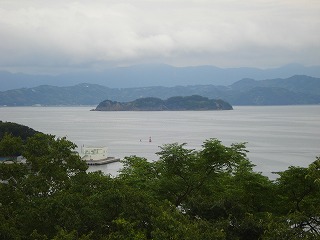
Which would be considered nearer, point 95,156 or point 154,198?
point 154,198

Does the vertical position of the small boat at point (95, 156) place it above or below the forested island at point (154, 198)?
below

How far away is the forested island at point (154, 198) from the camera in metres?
10.8

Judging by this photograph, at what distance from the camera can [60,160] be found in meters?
14.8

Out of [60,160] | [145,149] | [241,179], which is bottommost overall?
[145,149]

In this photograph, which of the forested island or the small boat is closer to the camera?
the forested island

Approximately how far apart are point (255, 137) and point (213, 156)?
7672 centimetres

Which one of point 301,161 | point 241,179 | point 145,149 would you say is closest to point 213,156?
point 241,179

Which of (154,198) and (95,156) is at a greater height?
(154,198)

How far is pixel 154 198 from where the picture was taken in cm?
1566

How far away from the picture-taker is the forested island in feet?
35.5

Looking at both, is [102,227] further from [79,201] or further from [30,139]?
[30,139]

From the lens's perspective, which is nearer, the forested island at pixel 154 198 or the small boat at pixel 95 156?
the forested island at pixel 154 198

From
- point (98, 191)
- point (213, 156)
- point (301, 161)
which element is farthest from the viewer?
point (301, 161)

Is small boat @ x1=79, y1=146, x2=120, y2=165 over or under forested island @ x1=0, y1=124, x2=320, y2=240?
under
